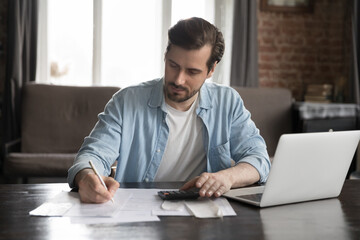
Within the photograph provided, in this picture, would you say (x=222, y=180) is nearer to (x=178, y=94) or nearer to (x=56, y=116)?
(x=178, y=94)

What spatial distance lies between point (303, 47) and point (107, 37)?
2.01 meters

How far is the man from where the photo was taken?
1831mm

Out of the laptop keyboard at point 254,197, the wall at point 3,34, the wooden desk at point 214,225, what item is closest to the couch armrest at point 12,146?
the wall at point 3,34

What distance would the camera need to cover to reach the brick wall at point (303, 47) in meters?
4.96

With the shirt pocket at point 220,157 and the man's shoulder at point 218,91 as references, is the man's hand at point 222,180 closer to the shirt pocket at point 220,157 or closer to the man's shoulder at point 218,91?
the shirt pocket at point 220,157

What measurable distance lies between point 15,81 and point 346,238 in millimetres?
3687

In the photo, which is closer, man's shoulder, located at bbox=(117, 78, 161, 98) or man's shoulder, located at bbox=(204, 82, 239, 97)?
man's shoulder, located at bbox=(117, 78, 161, 98)

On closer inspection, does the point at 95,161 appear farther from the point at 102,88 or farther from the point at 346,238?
the point at 102,88

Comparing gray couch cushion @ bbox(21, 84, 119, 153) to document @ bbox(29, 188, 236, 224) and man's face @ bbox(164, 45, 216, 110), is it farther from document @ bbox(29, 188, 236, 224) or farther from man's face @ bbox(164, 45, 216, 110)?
document @ bbox(29, 188, 236, 224)

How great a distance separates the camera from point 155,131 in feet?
6.23

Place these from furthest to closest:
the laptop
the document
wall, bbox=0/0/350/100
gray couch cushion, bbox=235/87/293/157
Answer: wall, bbox=0/0/350/100 < gray couch cushion, bbox=235/87/293/157 < the laptop < the document

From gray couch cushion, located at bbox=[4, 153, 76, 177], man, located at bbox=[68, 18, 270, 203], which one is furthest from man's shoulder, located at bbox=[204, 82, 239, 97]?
gray couch cushion, located at bbox=[4, 153, 76, 177]

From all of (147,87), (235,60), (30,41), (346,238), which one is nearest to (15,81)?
(30,41)

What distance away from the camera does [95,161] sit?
5.21 feet
